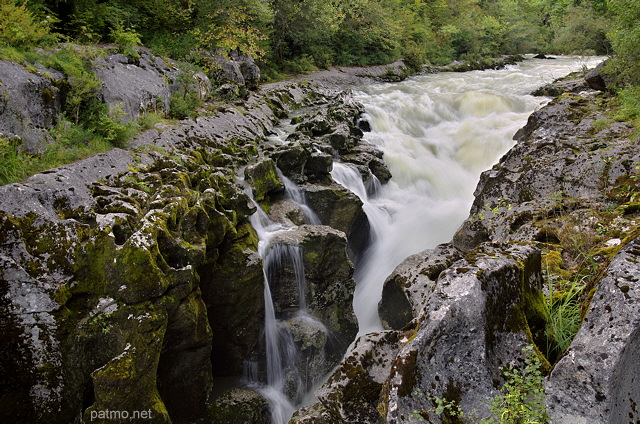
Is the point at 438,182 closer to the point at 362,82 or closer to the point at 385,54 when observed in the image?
the point at 362,82

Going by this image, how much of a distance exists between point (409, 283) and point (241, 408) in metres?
3.58

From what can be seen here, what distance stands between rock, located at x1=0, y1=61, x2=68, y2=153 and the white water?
7.01m

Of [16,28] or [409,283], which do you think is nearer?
[16,28]

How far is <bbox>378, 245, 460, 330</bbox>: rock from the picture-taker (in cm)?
663

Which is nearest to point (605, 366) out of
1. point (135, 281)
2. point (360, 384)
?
point (360, 384)

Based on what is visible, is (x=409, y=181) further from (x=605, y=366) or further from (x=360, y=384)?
(x=605, y=366)

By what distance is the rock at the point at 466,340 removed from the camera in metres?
2.69

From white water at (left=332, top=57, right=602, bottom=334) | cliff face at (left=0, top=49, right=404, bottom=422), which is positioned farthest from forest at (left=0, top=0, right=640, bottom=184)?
white water at (left=332, top=57, right=602, bottom=334)

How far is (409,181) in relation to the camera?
12859 millimetres

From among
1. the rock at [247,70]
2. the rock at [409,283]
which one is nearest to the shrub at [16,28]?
the rock at [409,283]

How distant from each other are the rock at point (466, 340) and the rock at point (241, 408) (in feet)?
11.1

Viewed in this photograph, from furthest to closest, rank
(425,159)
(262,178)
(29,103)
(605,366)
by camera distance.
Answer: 1. (425,159)
2. (262,178)
3. (29,103)
4. (605,366)

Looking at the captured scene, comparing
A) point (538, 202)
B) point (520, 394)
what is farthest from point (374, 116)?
point (520, 394)

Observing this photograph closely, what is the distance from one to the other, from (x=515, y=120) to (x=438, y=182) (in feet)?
17.2
